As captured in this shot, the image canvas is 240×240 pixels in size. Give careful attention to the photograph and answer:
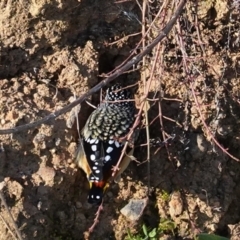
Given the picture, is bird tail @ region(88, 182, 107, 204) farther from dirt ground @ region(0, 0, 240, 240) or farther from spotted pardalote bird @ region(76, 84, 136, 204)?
dirt ground @ region(0, 0, 240, 240)

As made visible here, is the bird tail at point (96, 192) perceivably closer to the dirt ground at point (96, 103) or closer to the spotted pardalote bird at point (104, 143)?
the spotted pardalote bird at point (104, 143)

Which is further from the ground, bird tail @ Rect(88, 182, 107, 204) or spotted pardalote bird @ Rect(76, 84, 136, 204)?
spotted pardalote bird @ Rect(76, 84, 136, 204)

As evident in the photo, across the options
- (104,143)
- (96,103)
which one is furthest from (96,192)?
(96,103)

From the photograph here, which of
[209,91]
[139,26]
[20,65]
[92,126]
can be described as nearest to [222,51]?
[209,91]

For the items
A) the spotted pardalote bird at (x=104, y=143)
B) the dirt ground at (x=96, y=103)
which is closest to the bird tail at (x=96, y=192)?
the spotted pardalote bird at (x=104, y=143)

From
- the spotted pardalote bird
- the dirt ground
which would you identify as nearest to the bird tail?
the spotted pardalote bird
